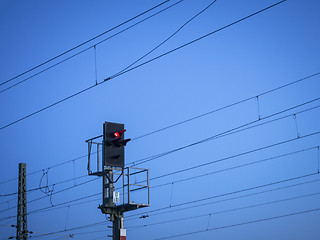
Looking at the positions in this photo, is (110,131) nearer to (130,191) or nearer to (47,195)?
(130,191)

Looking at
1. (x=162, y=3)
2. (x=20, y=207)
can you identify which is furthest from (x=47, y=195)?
(x=162, y=3)

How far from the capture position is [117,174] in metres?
15.3

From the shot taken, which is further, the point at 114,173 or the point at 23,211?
the point at 23,211

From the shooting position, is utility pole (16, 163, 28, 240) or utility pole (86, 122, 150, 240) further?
utility pole (16, 163, 28, 240)

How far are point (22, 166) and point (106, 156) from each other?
44.1ft

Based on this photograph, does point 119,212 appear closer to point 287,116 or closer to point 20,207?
point 287,116

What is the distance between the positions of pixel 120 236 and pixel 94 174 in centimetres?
200

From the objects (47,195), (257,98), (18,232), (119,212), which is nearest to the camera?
(119,212)

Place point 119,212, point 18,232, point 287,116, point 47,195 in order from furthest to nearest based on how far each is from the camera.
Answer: point 18,232 → point 47,195 → point 287,116 → point 119,212

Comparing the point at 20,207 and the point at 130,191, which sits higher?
the point at 20,207

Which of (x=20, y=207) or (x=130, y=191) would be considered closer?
(x=130, y=191)

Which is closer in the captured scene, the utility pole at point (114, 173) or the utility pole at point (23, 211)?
the utility pole at point (114, 173)

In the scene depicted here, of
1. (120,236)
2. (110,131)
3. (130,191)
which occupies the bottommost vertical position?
(120,236)

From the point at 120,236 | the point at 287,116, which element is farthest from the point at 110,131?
the point at 287,116
